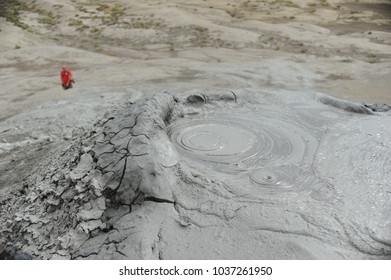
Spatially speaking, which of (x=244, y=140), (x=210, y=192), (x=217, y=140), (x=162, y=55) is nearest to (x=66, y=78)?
(x=162, y=55)

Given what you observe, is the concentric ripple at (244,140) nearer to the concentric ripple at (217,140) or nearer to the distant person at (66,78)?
the concentric ripple at (217,140)

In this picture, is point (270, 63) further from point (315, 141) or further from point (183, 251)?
point (183, 251)

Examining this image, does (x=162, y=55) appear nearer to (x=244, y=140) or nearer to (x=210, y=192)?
(x=244, y=140)

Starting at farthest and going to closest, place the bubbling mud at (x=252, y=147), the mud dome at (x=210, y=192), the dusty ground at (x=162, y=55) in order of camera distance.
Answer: the dusty ground at (x=162, y=55)
the bubbling mud at (x=252, y=147)
the mud dome at (x=210, y=192)

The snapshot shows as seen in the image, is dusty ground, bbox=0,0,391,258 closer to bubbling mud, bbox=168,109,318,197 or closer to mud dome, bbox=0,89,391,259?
mud dome, bbox=0,89,391,259

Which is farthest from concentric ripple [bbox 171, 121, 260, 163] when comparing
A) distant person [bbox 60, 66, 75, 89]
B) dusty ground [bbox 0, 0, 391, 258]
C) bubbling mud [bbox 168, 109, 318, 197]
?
distant person [bbox 60, 66, 75, 89]

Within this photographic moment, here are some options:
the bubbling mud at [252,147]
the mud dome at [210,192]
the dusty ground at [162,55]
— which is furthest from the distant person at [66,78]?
the bubbling mud at [252,147]
